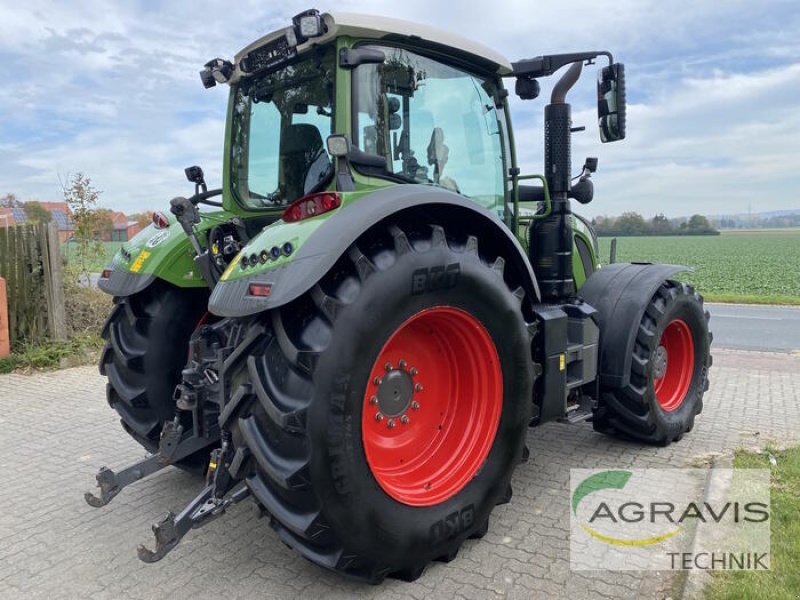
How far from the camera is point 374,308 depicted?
98.6 inches

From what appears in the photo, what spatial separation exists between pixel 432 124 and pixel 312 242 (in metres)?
1.40

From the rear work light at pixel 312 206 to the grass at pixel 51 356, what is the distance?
624 cm

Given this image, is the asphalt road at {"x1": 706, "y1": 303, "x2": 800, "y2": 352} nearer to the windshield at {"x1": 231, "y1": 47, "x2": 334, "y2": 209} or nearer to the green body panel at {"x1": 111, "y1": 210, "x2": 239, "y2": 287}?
the windshield at {"x1": 231, "y1": 47, "x2": 334, "y2": 209}

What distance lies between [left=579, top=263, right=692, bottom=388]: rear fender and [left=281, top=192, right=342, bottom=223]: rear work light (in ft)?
7.68

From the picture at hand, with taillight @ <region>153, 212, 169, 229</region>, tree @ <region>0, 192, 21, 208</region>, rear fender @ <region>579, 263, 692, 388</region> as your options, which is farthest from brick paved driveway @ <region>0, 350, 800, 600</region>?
tree @ <region>0, 192, 21, 208</region>

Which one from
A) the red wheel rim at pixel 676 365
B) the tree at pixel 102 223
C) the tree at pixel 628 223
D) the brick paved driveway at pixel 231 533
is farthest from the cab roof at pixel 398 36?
the tree at pixel 628 223

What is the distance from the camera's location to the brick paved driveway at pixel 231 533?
8.98 feet

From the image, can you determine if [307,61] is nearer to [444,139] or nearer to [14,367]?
[444,139]

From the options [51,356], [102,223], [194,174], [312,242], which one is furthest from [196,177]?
[102,223]

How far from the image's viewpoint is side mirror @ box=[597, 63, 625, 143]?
382 cm

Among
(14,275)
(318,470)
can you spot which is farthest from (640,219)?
(318,470)

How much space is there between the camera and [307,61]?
3307mm

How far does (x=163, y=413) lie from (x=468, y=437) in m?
1.81

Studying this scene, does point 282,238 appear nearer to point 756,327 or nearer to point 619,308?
point 619,308
